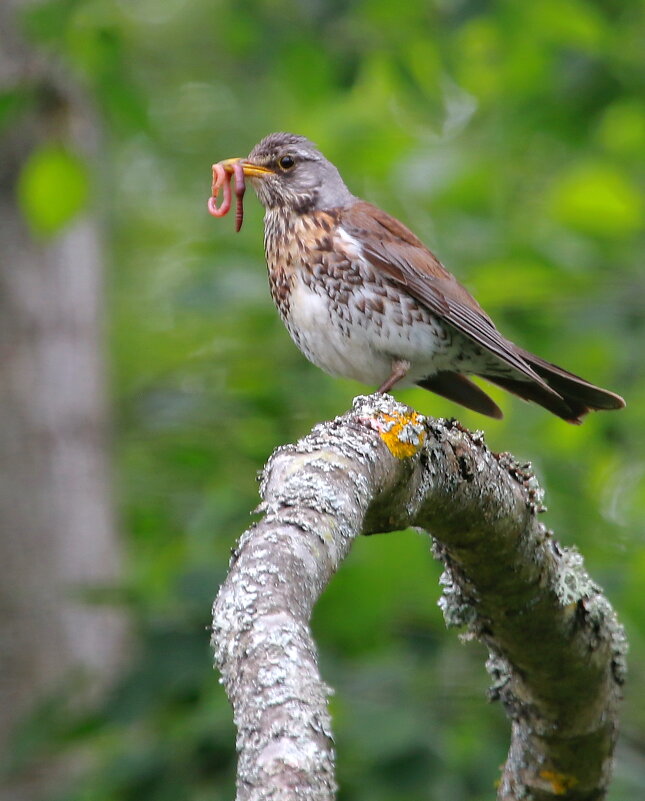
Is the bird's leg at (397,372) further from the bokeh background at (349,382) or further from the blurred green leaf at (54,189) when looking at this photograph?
the blurred green leaf at (54,189)

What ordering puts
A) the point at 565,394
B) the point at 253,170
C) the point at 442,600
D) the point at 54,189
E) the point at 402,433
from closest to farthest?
the point at 402,433 < the point at 442,600 < the point at 565,394 < the point at 253,170 < the point at 54,189

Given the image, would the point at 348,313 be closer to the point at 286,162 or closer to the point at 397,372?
the point at 397,372

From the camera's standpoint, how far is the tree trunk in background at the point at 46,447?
565 centimetres

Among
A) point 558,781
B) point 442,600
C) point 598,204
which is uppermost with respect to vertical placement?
point 598,204

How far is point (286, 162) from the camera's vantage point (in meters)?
4.90

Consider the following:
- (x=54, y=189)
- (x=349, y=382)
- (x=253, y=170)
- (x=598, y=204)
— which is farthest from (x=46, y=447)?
(x=598, y=204)

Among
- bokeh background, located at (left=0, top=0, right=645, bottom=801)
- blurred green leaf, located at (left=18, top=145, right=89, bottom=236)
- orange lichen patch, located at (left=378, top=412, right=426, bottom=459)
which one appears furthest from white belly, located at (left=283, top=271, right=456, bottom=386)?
orange lichen patch, located at (left=378, top=412, right=426, bottom=459)

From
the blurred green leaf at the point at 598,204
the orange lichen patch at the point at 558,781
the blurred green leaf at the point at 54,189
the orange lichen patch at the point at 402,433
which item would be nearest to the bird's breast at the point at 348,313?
the blurred green leaf at the point at 54,189

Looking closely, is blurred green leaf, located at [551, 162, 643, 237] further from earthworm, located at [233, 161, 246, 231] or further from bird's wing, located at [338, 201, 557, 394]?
earthworm, located at [233, 161, 246, 231]

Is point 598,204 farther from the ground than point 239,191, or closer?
farther from the ground

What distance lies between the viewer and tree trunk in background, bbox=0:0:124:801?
5.65 meters

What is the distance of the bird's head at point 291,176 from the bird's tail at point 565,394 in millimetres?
1064

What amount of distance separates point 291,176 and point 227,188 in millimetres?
522

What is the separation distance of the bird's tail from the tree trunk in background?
2.27 m
